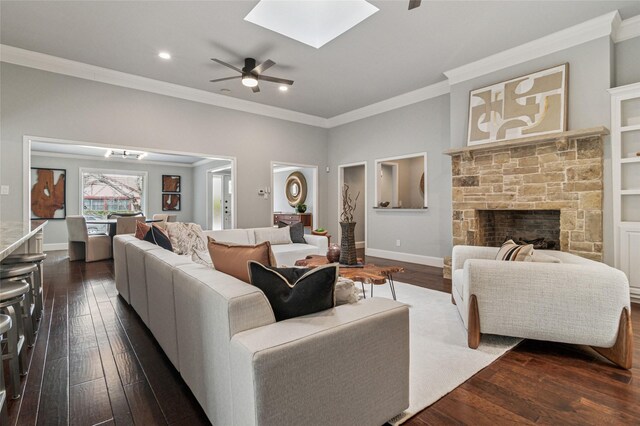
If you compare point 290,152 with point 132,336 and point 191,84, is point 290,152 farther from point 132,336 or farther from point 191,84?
point 132,336

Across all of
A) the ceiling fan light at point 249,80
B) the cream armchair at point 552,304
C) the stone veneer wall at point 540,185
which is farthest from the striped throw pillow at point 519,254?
the ceiling fan light at point 249,80

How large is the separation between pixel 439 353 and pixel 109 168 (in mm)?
9760

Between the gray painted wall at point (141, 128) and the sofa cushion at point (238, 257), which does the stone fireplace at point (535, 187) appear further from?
the sofa cushion at point (238, 257)

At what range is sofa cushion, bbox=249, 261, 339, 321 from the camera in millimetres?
1350

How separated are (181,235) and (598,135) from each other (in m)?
4.98

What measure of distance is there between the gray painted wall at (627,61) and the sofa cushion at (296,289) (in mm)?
4376

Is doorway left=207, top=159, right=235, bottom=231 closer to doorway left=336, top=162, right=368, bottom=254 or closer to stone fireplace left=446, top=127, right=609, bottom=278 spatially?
doorway left=336, top=162, right=368, bottom=254

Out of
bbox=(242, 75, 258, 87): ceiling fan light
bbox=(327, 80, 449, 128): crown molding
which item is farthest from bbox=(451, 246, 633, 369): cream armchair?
bbox=(327, 80, 449, 128): crown molding

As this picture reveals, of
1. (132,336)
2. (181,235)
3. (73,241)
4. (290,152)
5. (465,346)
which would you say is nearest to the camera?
(465,346)

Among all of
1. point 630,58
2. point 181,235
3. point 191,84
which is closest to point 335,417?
point 181,235

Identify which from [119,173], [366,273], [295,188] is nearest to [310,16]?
[366,273]

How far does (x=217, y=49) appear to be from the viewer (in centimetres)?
406

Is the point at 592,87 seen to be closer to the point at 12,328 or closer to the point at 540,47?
the point at 540,47

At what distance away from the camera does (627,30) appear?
3547 millimetres
